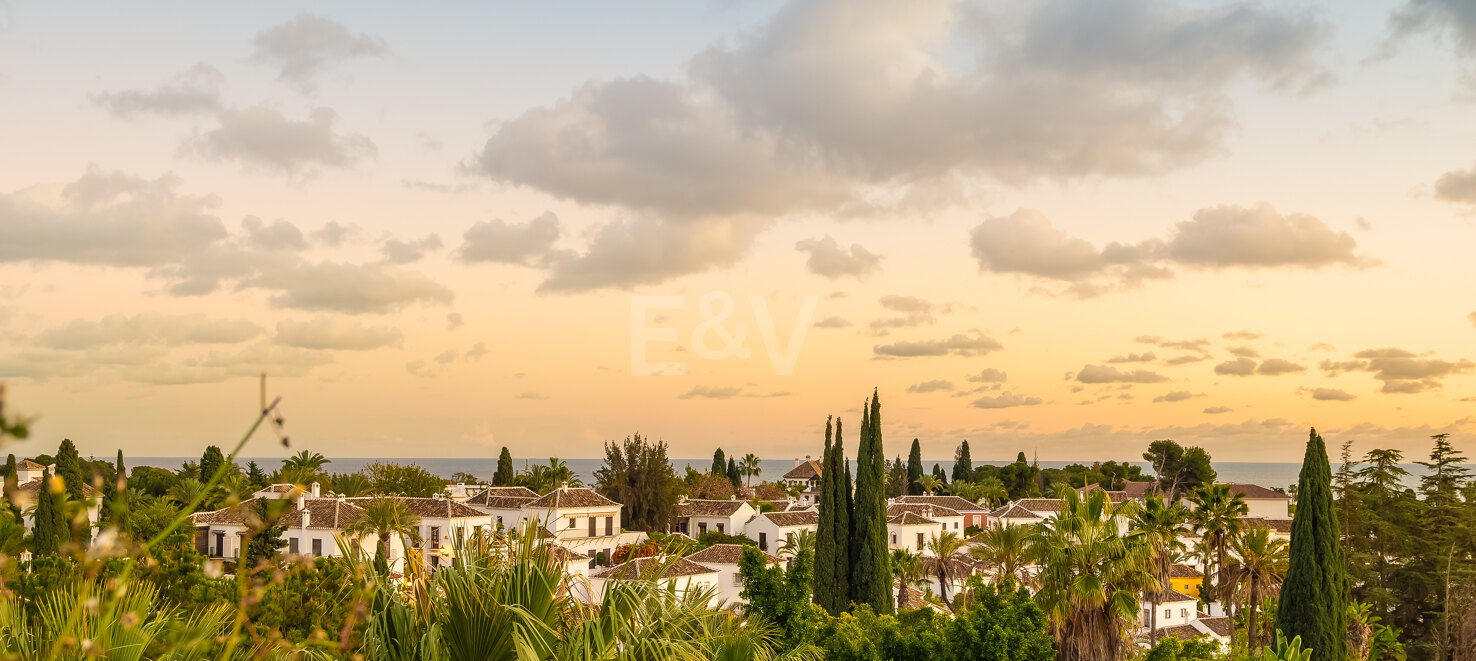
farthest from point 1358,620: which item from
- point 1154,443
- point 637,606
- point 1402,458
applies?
point 1154,443

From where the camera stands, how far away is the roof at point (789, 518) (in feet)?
201

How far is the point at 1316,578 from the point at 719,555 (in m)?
27.0

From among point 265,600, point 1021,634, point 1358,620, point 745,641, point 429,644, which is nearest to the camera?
point 429,644

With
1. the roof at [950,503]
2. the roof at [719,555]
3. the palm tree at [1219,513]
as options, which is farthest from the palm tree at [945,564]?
the roof at [950,503]

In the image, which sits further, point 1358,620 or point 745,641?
point 1358,620

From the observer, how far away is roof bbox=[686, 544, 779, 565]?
154ft

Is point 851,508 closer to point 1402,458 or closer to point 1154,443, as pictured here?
point 1402,458

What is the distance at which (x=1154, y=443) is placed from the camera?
10219cm

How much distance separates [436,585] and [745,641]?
388cm

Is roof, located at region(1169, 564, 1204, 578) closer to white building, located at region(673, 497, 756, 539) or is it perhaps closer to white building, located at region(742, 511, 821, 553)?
white building, located at region(742, 511, 821, 553)

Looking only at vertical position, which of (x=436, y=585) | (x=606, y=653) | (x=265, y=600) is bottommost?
(x=265, y=600)

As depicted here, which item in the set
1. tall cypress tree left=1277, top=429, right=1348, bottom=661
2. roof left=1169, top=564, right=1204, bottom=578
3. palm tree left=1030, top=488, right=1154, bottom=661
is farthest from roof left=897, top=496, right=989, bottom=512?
palm tree left=1030, top=488, right=1154, bottom=661

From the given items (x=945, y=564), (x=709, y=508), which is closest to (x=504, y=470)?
→ (x=709, y=508)

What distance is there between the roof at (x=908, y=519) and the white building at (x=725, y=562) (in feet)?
61.9
